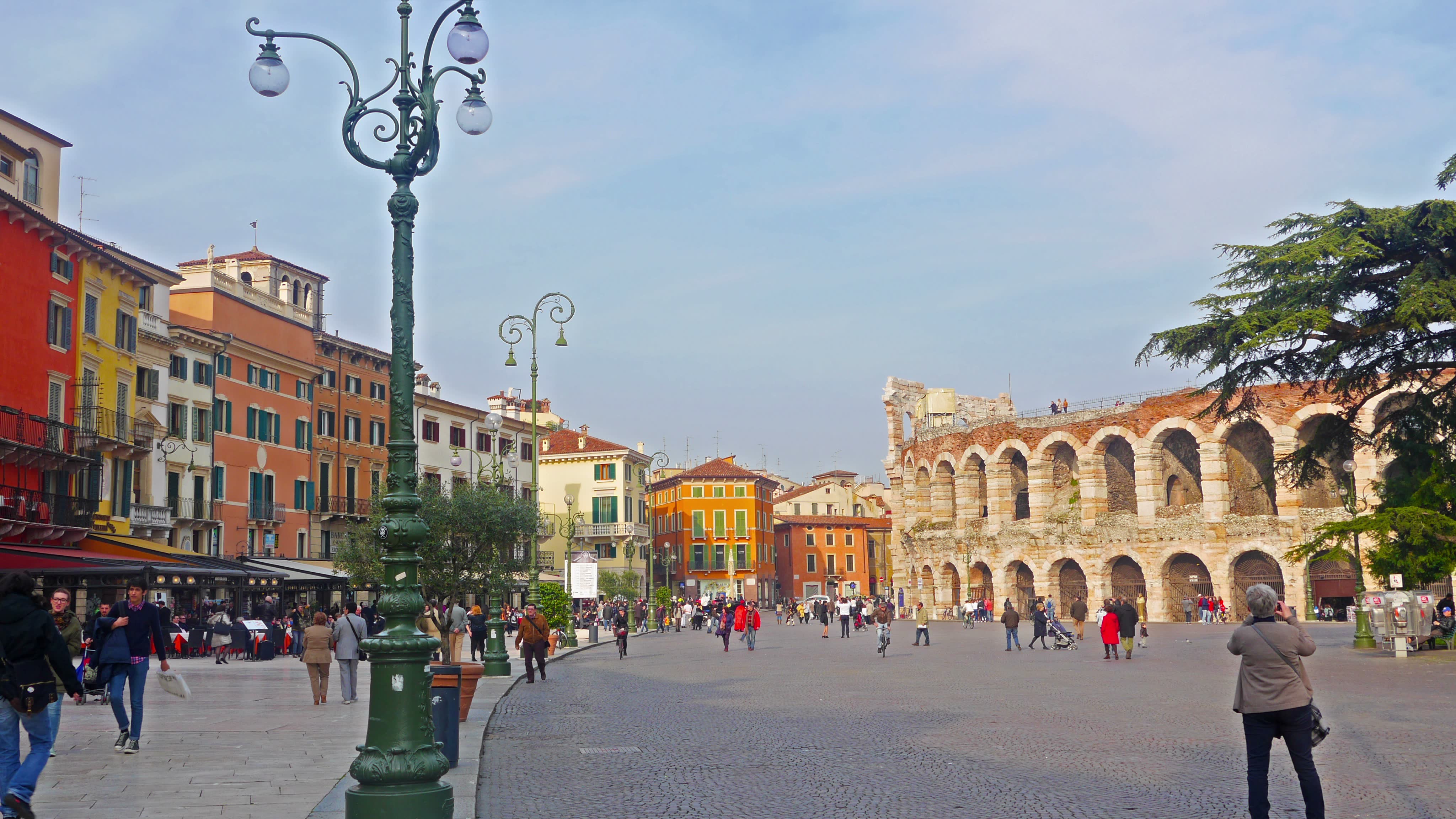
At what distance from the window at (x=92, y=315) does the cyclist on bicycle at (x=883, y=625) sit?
73.4 ft

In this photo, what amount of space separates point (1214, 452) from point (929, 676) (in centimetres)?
3532

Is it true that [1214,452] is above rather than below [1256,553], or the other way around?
above

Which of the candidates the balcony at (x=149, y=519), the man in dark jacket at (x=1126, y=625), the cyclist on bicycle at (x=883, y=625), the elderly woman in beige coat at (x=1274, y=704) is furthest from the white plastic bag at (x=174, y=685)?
the balcony at (x=149, y=519)

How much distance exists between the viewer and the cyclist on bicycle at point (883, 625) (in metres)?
30.6

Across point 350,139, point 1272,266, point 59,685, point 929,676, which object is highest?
point 1272,266

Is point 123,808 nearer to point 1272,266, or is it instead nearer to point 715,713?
point 715,713

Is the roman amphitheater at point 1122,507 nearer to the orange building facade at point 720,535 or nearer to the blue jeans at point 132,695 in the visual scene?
the orange building facade at point 720,535

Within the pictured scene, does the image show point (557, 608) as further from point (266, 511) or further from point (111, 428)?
point (266, 511)

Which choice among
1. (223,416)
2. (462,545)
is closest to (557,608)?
(462,545)

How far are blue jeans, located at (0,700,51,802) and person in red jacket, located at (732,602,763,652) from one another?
94.2 feet

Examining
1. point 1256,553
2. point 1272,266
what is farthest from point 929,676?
point 1256,553

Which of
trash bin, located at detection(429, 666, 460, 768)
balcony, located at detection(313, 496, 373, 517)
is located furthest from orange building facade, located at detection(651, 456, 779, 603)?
trash bin, located at detection(429, 666, 460, 768)

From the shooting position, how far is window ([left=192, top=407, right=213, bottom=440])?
42906 mm

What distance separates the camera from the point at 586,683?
878 inches
